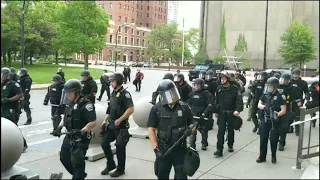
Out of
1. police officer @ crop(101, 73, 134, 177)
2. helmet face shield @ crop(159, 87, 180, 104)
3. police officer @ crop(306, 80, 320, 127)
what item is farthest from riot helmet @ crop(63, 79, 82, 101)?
police officer @ crop(306, 80, 320, 127)

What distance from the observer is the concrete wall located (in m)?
57.4

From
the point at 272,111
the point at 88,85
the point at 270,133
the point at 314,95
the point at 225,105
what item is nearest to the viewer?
the point at 272,111

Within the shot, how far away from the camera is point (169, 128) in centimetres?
442

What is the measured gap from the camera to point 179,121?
14.5 feet

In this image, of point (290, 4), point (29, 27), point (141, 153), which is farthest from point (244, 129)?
point (290, 4)

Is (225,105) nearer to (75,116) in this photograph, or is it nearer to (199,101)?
(199,101)

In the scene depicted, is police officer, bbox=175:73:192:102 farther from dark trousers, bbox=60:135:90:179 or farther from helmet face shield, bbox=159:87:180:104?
helmet face shield, bbox=159:87:180:104

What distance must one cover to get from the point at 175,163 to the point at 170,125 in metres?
0.50

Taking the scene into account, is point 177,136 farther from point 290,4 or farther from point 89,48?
point 290,4

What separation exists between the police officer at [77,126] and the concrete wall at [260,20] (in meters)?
56.2

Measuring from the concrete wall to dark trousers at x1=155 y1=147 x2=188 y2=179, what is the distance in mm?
56044

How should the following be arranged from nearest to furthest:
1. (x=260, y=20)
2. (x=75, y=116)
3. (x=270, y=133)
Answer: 1. (x=75, y=116)
2. (x=270, y=133)
3. (x=260, y=20)

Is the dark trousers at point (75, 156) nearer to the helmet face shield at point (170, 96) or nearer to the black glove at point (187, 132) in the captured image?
the helmet face shield at point (170, 96)

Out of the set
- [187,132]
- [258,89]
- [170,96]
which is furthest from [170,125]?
[258,89]
